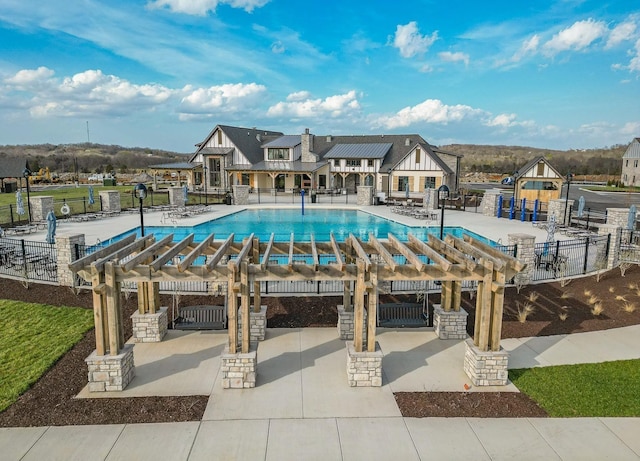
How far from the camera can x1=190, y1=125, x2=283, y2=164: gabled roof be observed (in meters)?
48.5

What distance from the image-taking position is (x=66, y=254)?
13.5m

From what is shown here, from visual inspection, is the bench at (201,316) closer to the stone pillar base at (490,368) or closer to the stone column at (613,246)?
the stone pillar base at (490,368)

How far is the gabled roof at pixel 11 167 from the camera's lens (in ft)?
151

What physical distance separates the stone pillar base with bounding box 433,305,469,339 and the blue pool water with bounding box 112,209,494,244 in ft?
39.2

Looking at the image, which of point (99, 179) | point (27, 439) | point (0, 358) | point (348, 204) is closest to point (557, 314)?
point (27, 439)

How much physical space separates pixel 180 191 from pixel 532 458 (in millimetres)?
32188

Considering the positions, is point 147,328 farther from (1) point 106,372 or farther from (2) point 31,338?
Answer: (2) point 31,338

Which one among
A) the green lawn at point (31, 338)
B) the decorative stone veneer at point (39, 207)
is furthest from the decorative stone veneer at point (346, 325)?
the decorative stone veneer at point (39, 207)

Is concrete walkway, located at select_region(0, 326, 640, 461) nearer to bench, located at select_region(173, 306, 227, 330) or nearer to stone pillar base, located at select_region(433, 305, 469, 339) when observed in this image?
stone pillar base, located at select_region(433, 305, 469, 339)

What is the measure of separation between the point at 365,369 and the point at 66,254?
34.1 feet

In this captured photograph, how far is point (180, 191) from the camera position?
113 ft

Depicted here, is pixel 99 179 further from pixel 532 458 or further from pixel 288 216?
pixel 532 458

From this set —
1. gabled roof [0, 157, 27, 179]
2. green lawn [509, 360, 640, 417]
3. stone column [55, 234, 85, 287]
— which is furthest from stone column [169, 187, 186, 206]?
green lawn [509, 360, 640, 417]

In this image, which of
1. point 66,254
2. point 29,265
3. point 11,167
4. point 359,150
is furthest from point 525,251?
point 11,167
